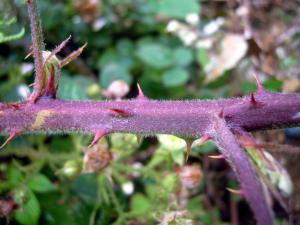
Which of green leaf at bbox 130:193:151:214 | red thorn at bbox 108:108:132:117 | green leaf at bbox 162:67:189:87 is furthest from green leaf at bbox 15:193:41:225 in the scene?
green leaf at bbox 162:67:189:87

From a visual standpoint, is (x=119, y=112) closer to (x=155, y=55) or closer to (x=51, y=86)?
(x=51, y=86)

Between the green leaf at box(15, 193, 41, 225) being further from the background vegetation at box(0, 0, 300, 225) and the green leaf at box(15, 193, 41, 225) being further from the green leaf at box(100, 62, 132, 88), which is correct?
the green leaf at box(100, 62, 132, 88)

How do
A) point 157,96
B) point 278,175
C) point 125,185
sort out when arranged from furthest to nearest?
1. point 157,96
2. point 125,185
3. point 278,175

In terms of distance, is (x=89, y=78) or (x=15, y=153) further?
(x=89, y=78)

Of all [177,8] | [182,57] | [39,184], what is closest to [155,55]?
[182,57]

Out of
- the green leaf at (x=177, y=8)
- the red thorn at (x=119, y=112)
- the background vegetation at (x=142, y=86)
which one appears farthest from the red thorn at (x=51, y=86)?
the green leaf at (x=177, y=8)

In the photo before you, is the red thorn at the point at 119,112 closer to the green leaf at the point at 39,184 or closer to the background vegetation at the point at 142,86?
the background vegetation at the point at 142,86

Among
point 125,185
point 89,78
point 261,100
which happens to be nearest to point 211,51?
point 89,78

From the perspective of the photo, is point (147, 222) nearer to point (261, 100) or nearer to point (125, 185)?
point (125, 185)
